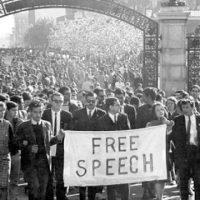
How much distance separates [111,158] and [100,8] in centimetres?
1112

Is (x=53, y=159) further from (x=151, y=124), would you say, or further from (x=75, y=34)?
(x=75, y=34)

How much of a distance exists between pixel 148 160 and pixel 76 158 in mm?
1085

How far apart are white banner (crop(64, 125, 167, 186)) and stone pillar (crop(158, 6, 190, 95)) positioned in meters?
10.2

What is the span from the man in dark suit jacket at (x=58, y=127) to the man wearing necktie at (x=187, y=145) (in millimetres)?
1738

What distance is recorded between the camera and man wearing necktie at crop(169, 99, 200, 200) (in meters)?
9.76

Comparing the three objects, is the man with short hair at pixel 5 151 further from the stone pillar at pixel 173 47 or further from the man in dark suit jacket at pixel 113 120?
the stone pillar at pixel 173 47

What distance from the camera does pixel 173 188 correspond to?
12.0 metres

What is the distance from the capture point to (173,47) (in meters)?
19.8

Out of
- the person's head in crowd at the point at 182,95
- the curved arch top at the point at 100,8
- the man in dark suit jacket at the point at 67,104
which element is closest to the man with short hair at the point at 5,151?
the man in dark suit jacket at the point at 67,104

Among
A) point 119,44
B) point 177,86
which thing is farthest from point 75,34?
point 177,86

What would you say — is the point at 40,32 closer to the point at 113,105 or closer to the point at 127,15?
the point at 127,15

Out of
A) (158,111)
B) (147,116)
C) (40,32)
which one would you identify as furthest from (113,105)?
(40,32)

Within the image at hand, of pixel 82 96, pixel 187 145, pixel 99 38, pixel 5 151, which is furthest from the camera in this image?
pixel 99 38

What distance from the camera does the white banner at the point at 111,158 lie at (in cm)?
952
